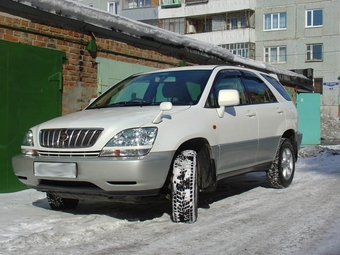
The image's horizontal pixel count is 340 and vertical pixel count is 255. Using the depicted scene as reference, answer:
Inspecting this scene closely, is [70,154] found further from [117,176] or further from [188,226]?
[188,226]

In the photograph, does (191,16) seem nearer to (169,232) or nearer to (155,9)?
(155,9)

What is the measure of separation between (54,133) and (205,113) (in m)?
1.69

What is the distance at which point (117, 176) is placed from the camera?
4.44m

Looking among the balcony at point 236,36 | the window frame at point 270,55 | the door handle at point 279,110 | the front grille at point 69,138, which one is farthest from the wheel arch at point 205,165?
the balcony at point 236,36

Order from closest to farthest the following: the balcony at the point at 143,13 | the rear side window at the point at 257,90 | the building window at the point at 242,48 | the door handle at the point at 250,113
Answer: the door handle at the point at 250,113 < the rear side window at the point at 257,90 < the building window at the point at 242,48 < the balcony at the point at 143,13

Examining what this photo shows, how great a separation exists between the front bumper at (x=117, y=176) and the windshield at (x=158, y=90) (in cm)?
110

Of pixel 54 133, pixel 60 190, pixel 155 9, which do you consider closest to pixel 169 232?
pixel 60 190

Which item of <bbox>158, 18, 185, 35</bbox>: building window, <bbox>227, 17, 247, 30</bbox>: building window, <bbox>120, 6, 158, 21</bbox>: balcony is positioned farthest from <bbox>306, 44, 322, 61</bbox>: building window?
<bbox>120, 6, 158, 21</bbox>: balcony

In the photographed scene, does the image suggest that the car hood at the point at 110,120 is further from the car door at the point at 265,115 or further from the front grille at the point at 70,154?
Result: the car door at the point at 265,115

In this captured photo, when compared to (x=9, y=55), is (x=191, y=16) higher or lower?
higher

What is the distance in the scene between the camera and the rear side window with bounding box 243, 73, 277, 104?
658cm

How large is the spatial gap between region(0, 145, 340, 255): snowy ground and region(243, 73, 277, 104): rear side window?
1374 mm

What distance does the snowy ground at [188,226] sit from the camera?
408 cm

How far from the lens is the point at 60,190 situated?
4.78m
